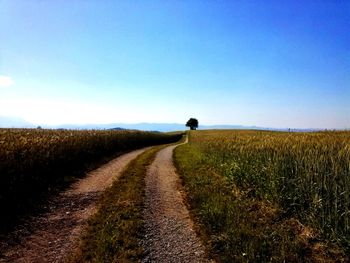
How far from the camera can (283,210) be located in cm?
945

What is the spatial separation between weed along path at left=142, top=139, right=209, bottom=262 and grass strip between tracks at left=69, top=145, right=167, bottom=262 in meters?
0.30

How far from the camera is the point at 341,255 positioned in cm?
686

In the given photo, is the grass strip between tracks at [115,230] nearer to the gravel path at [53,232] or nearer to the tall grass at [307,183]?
the gravel path at [53,232]

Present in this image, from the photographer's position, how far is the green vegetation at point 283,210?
7.10 metres

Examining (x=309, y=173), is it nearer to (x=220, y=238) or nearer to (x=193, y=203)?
(x=220, y=238)

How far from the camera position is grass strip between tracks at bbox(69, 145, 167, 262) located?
6949mm

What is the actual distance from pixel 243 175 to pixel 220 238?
578 cm

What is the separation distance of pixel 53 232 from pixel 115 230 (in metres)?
1.88

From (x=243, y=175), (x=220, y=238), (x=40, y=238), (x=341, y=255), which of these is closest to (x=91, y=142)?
(x=243, y=175)

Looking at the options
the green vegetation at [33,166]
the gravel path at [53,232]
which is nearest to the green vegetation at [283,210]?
the gravel path at [53,232]

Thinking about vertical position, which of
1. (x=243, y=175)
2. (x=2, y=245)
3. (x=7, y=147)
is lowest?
(x=2, y=245)

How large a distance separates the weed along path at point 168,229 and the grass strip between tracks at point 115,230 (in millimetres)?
296

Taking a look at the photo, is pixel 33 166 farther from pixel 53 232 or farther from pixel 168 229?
pixel 168 229

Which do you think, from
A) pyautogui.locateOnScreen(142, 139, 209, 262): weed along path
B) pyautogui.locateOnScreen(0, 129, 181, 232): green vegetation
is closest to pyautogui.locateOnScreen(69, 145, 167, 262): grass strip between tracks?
pyautogui.locateOnScreen(142, 139, 209, 262): weed along path
